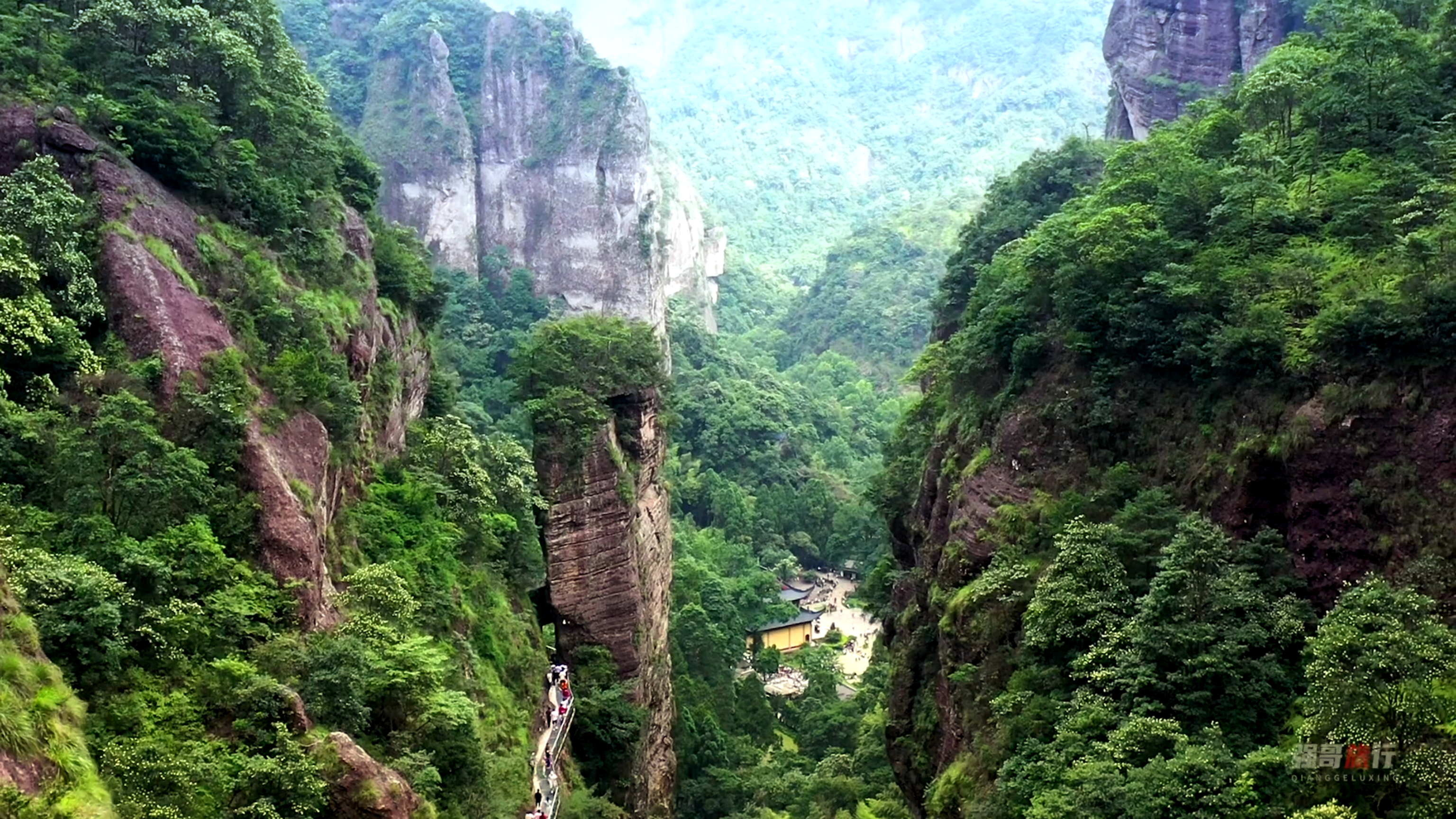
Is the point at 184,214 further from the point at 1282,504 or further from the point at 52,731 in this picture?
the point at 1282,504

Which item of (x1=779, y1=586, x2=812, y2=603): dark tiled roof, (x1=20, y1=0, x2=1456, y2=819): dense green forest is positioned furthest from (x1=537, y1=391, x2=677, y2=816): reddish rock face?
(x1=779, y1=586, x2=812, y2=603): dark tiled roof

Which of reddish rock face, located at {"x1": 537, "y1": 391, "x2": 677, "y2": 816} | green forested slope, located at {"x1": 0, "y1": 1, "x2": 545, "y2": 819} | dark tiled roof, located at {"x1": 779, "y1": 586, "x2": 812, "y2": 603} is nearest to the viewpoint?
green forested slope, located at {"x1": 0, "y1": 1, "x2": 545, "y2": 819}

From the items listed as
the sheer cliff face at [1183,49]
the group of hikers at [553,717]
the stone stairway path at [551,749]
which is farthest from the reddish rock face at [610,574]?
the sheer cliff face at [1183,49]

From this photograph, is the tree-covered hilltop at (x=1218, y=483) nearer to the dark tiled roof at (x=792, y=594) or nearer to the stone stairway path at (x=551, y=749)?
the stone stairway path at (x=551, y=749)

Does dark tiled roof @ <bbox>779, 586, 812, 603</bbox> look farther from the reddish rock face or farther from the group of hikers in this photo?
the group of hikers

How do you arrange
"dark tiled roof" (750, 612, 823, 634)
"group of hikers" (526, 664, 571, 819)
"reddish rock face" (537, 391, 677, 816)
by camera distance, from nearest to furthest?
1. "group of hikers" (526, 664, 571, 819)
2. "reddish rock face" (537, 391, 677, 816)
3. "dark tiled roof" (750, 612, 823, 634)
